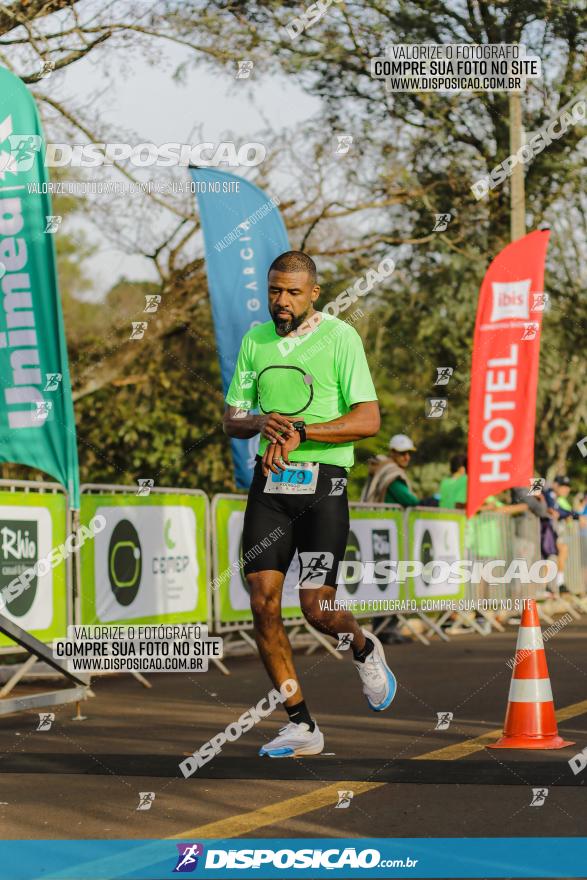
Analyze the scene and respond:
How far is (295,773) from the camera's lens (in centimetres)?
587

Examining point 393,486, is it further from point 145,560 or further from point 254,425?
point 254,425

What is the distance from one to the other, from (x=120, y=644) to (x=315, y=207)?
9.22 meters

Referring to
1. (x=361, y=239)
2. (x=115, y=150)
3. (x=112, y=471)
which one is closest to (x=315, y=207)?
(x=361, y=239)

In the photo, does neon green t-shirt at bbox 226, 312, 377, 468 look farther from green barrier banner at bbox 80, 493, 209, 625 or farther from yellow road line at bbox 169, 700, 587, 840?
green barrier banner at bbox 80, 493, 209, 625

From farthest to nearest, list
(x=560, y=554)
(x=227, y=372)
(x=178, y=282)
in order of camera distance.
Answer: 1. (x=560, y=554)
2. (x=178, y=282)
3. (x=227, y=372)

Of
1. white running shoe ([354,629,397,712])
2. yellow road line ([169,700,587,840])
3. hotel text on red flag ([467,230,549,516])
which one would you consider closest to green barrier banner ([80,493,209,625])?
white running shoe ([354,629,397,712])

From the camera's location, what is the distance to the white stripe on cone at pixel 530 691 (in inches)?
265

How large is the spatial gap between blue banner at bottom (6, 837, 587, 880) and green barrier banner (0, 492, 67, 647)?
13.9 feet

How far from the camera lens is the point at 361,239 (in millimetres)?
19094

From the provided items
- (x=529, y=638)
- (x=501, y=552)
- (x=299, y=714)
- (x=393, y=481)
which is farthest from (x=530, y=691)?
(x=501, y=552)

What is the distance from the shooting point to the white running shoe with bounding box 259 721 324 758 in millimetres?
6312

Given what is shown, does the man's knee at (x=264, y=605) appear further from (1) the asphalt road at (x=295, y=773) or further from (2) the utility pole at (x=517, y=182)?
(2) the utility pole at (x=517, y=182)

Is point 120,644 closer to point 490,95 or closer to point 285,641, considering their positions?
point 285,641

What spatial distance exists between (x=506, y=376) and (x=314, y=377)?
30.1 ft
